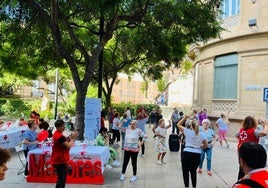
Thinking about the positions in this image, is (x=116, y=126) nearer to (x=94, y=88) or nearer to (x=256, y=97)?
(x=256, y=97)

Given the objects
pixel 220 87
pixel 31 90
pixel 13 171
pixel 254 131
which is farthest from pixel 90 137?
pixel 31 90

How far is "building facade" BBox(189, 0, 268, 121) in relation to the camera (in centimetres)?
1984

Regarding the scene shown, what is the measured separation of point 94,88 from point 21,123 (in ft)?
48.8

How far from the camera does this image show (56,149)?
7.38m

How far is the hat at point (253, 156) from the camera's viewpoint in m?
3.09

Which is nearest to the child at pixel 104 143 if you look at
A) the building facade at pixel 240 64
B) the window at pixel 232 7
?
the building facade at pixel 240 64

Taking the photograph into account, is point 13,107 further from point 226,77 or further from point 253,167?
point 253,167

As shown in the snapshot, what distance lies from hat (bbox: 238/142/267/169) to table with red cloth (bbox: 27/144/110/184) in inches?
255

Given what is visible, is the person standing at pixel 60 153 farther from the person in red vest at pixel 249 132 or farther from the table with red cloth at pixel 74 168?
the person in red vest at pixel 249 132

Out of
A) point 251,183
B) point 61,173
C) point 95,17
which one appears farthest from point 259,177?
point 95,17

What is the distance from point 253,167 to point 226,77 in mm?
20196

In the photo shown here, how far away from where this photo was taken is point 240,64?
827 inches

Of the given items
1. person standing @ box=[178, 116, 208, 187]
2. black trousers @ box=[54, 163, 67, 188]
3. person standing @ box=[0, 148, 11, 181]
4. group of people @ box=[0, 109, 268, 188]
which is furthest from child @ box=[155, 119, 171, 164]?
person standing @ box=[0, 148, 11, 181]

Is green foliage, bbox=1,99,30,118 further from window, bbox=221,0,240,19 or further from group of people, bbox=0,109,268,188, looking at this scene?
group of people, bbox=0,109,268,188
